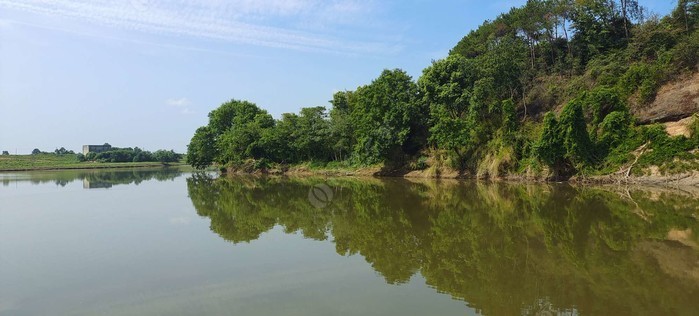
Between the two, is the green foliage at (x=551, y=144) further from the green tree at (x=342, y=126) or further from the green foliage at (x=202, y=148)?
the green foliage at (x=202, y=148)

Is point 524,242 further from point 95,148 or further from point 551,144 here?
point 95,148

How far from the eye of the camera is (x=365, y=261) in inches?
335

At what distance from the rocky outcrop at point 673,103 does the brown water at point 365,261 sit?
10.2m

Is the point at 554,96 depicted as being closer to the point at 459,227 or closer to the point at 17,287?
the point at 459,227

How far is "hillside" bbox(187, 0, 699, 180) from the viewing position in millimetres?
24031

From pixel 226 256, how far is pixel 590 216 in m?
9.68

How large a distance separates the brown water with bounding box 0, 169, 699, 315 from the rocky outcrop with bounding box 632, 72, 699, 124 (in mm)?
10166

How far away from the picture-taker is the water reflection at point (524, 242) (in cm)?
604

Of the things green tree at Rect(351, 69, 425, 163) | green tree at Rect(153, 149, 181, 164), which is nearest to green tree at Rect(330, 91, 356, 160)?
green tree at Rect(351, 69, 425, 163)

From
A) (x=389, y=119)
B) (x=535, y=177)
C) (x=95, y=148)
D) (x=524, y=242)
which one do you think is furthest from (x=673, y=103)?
(x=95, y=148)

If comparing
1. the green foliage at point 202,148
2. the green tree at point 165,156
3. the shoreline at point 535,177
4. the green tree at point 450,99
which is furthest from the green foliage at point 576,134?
the green tree at point 165,156

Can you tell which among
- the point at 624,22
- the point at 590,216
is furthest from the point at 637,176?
the point at 624,22

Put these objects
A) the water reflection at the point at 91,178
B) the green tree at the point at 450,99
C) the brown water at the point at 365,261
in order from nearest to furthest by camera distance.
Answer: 1. the brown water at the point at 365,261
2. the green tree at the point at 450,99
3. the water reflection at the point at 91,178

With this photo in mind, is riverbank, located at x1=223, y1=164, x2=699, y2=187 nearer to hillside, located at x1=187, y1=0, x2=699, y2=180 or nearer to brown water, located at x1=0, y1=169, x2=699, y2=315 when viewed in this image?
hillside, located at x1=187, y1=0, x2=699, y2=180
